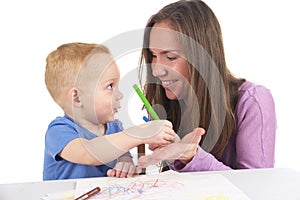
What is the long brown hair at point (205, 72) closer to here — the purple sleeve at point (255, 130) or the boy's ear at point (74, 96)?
the purple sleeve at point (255, 130)

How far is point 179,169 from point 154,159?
95mm

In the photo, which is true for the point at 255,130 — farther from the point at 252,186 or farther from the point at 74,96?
the point at 74,96

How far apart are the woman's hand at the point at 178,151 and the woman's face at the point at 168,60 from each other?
0.69 feet

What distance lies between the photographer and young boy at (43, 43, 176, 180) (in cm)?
112

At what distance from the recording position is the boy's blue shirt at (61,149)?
1.16m

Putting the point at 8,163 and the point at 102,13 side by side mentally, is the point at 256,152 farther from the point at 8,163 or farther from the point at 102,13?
the point at 8,163

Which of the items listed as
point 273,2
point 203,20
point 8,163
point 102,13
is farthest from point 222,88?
point 8,163

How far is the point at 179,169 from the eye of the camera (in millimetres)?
1225

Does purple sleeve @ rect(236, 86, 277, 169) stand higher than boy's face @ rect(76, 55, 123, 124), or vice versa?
boy's face @ rect(76, 55, 123, 124)

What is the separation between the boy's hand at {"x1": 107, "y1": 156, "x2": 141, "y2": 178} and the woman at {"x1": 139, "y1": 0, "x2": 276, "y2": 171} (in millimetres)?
230

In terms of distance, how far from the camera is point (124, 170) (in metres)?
1.14

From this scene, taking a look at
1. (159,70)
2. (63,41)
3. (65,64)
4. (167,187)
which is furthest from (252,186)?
(63,41)

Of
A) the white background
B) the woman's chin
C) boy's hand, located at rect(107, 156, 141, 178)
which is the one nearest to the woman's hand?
boy's hand, located at rect(107, 156, 141, 178)

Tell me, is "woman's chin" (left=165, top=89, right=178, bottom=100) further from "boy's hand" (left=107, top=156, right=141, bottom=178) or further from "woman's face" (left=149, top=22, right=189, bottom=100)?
"boy's hand" (left=107, top=156, right=141, bottom=178)
